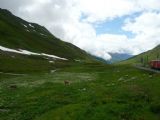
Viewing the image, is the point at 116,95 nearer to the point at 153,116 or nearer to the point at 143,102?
the point at 143,102

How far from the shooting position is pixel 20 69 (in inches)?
5197

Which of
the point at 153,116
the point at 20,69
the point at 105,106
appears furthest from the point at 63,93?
the point at 20,69

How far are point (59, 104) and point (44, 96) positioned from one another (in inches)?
328

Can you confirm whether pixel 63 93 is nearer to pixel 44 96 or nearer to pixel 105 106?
pixel 44 96

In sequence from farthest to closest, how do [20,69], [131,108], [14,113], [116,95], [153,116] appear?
[20,69] < [116,95] < [14,113] < [131,108] < [153,116]

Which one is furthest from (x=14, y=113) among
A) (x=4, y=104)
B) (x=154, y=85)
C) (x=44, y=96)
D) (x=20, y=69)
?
(x=20, y=69)

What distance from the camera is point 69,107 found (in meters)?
34.5

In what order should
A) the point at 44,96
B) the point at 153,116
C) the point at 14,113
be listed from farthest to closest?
the point at 44,96 → the point at 14,113 → the point at 153,116

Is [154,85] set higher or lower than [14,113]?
higher

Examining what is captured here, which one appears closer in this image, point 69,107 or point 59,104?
point 69,107

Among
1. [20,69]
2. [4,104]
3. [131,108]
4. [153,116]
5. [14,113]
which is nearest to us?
[153,116]

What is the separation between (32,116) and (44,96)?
39.2 ft

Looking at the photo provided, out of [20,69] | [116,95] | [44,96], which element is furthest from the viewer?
[20,69]

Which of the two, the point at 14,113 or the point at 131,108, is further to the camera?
the point at 14,113
